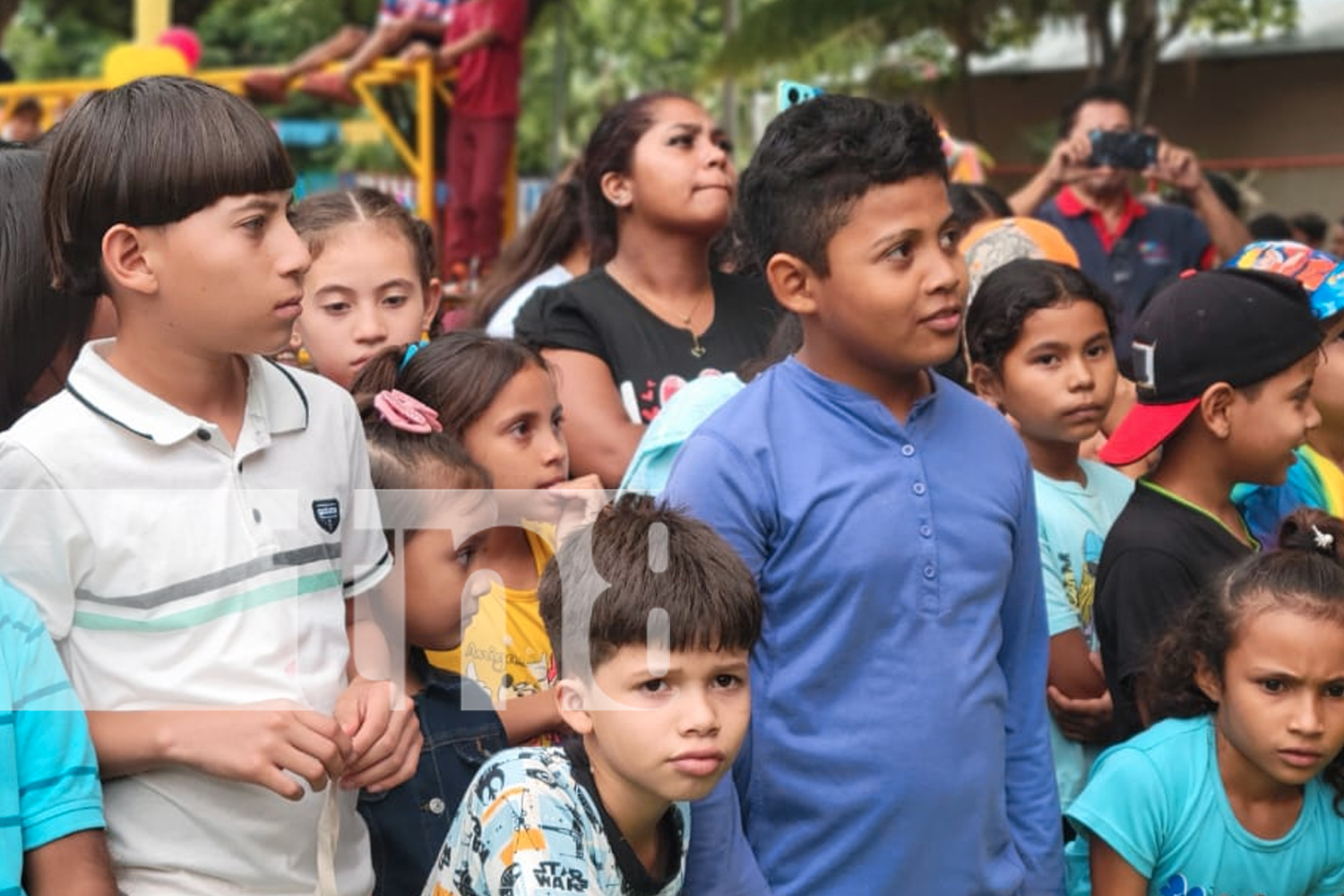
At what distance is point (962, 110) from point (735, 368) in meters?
14.9

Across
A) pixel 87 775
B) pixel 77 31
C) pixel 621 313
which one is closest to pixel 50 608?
pixel 87 775

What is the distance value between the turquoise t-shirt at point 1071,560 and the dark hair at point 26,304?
71.6 inches

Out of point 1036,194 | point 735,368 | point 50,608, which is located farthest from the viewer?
point 1036,194

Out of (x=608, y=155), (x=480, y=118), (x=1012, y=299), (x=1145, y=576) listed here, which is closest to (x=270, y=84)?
(x=480, y=118)

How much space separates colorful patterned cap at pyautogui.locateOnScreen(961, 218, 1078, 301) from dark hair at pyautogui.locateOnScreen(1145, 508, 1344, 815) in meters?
1.36

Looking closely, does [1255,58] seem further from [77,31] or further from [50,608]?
[50,608]

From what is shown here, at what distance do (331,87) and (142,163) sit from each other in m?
8.54

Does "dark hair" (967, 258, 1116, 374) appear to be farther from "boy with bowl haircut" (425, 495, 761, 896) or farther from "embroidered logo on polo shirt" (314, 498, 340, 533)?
"embroidered logo on polo shirt" (314, 498, 340, 533)

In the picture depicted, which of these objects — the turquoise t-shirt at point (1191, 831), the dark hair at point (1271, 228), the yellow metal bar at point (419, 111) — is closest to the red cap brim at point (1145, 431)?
the turquoise t-shirt at point (1191, 831)

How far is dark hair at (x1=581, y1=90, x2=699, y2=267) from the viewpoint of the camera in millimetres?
4461

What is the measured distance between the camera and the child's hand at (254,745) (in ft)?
7.69

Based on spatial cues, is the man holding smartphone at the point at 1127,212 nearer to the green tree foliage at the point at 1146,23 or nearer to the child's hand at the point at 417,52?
the child's hand at the point at 417,52

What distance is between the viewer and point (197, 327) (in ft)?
8.12

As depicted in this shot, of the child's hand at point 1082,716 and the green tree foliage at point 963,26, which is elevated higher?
the green tree foliage at point 963,26
